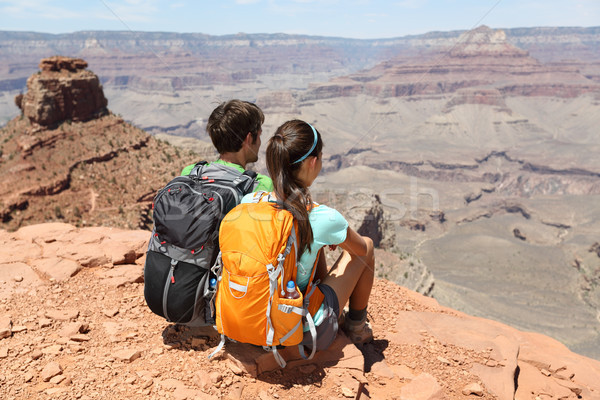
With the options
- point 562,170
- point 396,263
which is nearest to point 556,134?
point 562,170

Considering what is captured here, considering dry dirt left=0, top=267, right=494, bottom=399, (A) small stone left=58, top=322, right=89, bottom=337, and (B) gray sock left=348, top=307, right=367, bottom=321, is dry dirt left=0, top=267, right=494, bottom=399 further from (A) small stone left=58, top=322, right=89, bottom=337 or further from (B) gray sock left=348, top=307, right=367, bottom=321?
(B) gray sock left=348, top=307, right=367, bottom=321

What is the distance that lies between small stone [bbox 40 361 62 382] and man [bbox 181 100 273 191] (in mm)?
2424

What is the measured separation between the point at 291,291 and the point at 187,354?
149cm

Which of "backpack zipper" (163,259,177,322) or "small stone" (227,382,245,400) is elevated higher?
"backpack zipper" (163,259,177,322)

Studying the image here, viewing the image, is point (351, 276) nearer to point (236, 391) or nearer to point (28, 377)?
point (236, 391)

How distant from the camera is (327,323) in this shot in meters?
3.85

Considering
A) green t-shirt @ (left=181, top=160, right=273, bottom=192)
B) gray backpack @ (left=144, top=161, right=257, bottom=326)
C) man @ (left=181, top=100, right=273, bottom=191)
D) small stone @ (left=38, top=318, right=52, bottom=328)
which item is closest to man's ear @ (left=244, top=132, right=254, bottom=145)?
man @ (left=181, top=100, right=273, bottom=191)

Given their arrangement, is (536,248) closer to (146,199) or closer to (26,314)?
(146,199)

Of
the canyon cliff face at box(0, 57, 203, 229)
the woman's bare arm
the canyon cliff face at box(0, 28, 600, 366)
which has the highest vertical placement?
the woman's bare arm

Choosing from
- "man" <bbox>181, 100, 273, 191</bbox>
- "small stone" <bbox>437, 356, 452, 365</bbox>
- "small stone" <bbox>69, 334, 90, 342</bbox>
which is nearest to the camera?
"man" <bbox>181, 100, 273, 191</bbox>

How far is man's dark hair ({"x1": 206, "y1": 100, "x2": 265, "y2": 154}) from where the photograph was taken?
404cm

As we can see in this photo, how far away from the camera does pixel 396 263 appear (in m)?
29.8

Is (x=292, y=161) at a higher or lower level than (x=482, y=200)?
higher

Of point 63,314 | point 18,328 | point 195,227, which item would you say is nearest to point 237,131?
point 195,227
